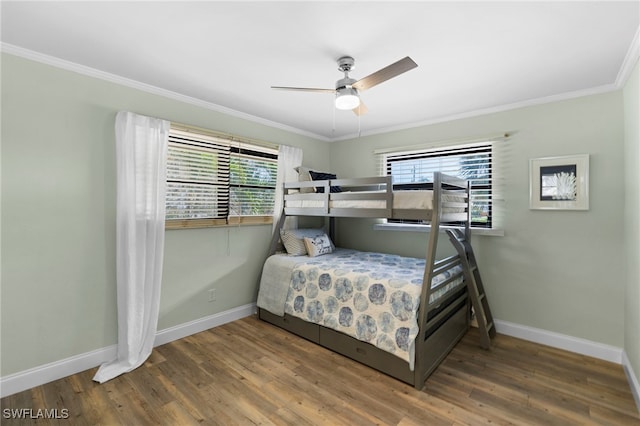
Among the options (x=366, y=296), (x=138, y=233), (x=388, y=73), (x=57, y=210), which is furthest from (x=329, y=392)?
(x=57, y=210)

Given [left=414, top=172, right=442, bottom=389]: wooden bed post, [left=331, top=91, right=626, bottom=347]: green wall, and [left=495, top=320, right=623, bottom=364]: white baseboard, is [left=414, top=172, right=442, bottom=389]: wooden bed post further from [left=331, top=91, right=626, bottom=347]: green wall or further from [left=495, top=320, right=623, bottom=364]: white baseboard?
[left=495, top=320, right=623, bottom=364]: white baseboard

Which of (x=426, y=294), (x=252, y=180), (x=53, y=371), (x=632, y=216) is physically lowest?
(x=53, y=371)

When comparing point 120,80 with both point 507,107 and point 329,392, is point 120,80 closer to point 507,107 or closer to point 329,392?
point 329,392

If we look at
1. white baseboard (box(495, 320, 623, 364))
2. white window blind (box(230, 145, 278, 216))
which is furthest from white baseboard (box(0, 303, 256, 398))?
white baseboard (box(495, 320, 623, 364))

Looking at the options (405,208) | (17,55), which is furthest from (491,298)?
(17,55)

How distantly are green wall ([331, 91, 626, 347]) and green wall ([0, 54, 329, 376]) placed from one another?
3406 millimetres

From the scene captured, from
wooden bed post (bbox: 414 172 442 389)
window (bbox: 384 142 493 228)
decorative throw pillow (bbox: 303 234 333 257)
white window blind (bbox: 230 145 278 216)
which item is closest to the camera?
wooden bed post (bbox: 414 172 442 389)

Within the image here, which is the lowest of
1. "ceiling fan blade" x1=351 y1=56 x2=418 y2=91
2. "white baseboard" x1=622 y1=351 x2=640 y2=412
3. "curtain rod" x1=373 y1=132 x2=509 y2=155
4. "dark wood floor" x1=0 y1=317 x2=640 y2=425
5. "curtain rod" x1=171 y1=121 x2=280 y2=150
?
"dark wood floor" x1=0 y1=317 x2=640 y2=425

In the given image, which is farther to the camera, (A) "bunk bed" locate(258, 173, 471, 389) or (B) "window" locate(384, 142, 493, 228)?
(B) "window" locate(384, 142, 493, 228)

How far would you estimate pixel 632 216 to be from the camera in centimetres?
221

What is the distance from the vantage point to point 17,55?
205 centimetres

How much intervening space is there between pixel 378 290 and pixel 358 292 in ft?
0.65

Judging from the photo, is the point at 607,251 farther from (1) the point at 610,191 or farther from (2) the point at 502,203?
(2) the point at 502,203

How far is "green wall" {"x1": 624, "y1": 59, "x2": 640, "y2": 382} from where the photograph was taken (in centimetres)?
208
